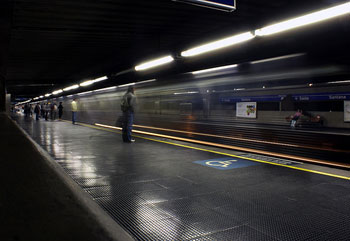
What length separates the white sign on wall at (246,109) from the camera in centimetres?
814

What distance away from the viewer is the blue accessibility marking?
15.4 ft

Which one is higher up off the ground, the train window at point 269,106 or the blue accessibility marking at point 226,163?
the train window at point 269,106

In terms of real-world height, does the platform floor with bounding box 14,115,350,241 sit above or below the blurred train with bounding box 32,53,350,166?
below

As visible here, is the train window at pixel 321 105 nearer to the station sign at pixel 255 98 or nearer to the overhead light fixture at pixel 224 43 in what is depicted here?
the station sign at pixel 255 98

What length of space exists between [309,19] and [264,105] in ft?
13.2

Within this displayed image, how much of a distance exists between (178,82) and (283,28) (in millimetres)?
5086

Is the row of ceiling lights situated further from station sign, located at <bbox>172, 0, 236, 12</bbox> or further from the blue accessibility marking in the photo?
the blue accessibility marking

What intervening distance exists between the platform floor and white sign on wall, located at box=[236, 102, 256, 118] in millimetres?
3071

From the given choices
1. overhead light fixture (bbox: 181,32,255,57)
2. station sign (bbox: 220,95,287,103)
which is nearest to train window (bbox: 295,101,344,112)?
station sign (bbox: 220,95,287,103)

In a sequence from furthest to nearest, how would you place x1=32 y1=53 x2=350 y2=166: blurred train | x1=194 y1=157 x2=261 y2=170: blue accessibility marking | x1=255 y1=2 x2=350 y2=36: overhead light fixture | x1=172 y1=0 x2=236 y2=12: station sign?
x1=32 y1=53 x2=350 y2=166: blurred train, x1=194 y1=157 x2=261 y2=170: blue accessibility marking, x1=255 y1=2 x2=350 y2=36: overhead light fixture, x1=172 y1=0 x2=236 y2=12: station sign

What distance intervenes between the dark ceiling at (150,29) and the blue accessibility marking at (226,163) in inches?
110

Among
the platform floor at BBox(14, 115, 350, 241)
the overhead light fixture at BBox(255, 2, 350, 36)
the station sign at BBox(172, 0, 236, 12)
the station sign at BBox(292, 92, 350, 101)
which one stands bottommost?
the platform floor at BBox(14, 115, 350, 241)

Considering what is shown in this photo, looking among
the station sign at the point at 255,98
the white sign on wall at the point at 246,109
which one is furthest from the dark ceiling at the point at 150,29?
the white sign on wall at the point at 246,109

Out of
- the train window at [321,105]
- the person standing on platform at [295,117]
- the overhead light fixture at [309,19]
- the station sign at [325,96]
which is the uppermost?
the overhead light fixture at [309,19]
